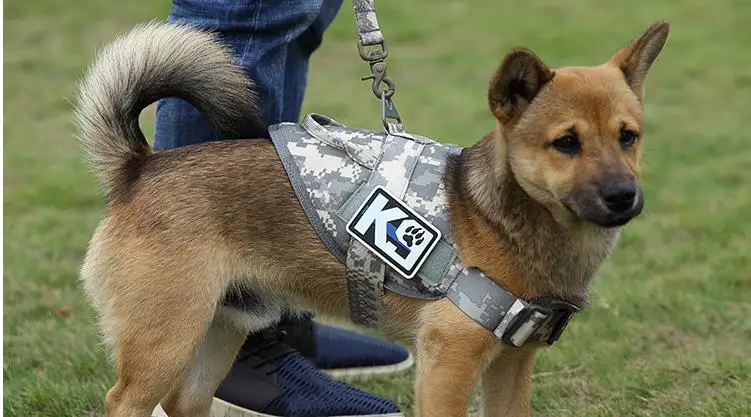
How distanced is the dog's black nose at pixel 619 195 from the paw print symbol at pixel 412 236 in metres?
0.47

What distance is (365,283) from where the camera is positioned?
2.89 m

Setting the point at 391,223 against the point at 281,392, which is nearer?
the point at 391,223

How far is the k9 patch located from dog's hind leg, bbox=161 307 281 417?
631 mm

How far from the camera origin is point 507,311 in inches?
107

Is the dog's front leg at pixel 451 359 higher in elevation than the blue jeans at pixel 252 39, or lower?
lower

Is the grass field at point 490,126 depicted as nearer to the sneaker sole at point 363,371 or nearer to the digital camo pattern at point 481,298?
the sneaker sole at point 363,371

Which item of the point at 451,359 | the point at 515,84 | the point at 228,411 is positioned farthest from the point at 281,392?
the point at 515,84

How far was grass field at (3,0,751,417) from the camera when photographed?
150 inches

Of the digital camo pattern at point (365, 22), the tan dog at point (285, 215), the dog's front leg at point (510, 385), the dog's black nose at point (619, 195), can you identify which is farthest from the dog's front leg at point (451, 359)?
the digital camo pattern at point (365, 22)

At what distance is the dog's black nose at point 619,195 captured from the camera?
2549 mm

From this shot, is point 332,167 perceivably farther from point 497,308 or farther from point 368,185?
point 497,308

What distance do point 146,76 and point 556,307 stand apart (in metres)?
1.23

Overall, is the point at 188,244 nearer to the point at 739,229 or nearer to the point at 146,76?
the point at 146,76

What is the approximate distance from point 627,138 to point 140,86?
1.28 m
